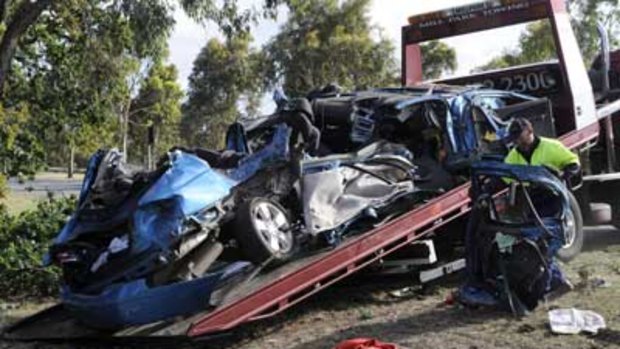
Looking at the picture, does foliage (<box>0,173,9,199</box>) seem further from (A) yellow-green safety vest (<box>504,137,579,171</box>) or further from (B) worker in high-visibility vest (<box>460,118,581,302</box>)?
(A) yellow-green safety vest (<box>504,137,579,171</box>)

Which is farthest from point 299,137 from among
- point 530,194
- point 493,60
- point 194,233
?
point 493,60

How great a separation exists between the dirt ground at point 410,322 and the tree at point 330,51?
106 feet

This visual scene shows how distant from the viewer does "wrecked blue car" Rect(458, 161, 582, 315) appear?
24.6ft

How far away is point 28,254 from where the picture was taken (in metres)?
10.4

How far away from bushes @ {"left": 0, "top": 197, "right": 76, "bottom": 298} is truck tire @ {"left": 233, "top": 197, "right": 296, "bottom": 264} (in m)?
3.51

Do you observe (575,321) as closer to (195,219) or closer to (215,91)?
(195,219)

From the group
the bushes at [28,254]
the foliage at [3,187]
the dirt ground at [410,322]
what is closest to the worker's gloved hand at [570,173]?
the dirt ground at [410,322]

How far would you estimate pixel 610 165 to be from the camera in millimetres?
12414

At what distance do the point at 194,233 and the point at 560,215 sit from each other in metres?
3.18

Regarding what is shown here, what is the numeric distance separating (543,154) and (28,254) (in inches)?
238

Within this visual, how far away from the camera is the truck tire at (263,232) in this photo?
24.3 feet

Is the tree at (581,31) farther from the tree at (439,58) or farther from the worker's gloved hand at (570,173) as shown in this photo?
the worker's gloved hand at (570,173)

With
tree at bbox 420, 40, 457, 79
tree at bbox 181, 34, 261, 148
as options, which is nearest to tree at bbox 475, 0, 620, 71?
tree at bbox 420, 40, 457, 79

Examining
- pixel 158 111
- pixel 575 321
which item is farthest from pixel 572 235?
pixel 158 111
